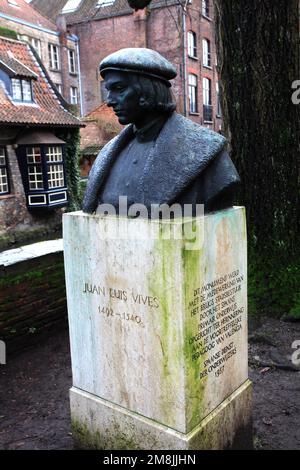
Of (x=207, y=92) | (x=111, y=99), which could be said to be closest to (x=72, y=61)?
(x=207, y=92)

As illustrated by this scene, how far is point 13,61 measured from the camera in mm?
17828

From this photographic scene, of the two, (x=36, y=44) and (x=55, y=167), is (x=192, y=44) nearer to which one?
A: (x=36, y=44)

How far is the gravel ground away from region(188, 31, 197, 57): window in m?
25.6

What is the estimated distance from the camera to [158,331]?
2.79 meters

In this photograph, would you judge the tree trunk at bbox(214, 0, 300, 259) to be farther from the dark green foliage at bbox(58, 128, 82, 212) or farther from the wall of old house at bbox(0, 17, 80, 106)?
the wall of old house at bbox(0, 17, 80, 106)

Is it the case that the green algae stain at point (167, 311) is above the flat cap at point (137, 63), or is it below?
below

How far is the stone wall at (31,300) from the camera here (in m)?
5.07

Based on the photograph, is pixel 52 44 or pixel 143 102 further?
pixel 52 44

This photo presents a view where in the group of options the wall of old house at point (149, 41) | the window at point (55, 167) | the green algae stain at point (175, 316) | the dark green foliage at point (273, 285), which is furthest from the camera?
the wall of old house at point (149, 41)

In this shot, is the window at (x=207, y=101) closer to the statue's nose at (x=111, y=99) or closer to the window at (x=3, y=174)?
the window at (x=3, y=174)

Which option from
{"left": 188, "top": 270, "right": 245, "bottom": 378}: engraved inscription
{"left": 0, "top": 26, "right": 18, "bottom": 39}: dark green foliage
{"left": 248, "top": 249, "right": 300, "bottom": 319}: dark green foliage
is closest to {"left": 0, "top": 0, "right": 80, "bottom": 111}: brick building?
{"left": 0, "top": 26, "right": 18, "bottom": 39}: dark green foliage

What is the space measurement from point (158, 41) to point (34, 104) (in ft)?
40.4

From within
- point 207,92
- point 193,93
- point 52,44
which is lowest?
point 193,93

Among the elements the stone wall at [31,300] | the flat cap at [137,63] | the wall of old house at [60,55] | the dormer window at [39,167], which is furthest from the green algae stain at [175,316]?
the wall of old house at [60,55]
